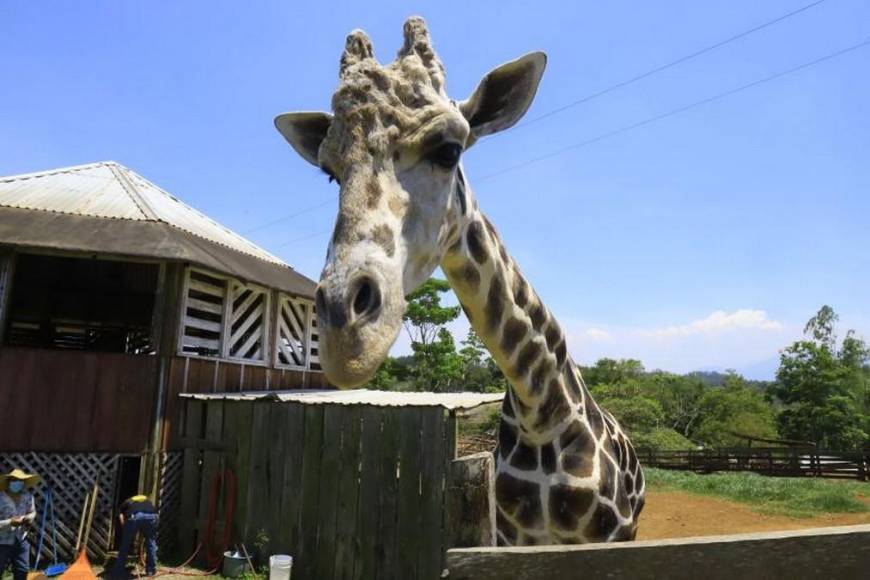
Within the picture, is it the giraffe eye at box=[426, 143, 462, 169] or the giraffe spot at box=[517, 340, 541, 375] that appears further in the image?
the giraffe spot at box=[517, 340, 541, 375]

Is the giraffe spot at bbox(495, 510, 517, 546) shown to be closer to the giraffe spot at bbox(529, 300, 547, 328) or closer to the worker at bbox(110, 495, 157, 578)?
the giraffe spot at bbox(529, 300, 547, 328)

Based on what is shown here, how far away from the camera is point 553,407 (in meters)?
3.20

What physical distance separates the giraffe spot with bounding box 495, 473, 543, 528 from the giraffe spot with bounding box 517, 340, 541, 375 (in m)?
0.63

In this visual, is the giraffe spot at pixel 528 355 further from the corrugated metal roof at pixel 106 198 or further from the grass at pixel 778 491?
the grass at pixel 778 491

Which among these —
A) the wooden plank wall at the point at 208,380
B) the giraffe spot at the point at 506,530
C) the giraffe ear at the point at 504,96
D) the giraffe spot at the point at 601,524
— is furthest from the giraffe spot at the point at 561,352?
the wooden plank wall at the point at 208,380

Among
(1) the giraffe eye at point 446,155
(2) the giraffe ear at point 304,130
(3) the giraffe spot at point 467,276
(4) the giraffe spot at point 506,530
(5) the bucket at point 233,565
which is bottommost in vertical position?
(5) the bucket at point 233,565

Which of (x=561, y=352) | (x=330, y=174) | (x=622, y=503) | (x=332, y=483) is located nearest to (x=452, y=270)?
(x=330, y=174)

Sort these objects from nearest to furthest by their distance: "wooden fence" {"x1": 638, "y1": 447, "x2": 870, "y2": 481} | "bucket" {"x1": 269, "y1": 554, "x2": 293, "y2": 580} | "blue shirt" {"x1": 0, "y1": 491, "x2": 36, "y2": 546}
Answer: "blue shirt" {"x1": 0, "y1": 491, "x2": 36, "y2": 546} < "bucket" {"x1": 269, "y1": 554, "x2": 293, "y2": 580} < "wooden fence" {"x1": 638, "y1": 447, "x2": 870, "y2": 481}

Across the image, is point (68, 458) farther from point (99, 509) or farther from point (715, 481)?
point (715, 481)

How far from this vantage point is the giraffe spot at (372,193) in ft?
6.30

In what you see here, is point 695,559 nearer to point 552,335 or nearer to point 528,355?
point 528,355

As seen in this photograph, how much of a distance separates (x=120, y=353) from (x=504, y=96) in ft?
37.8

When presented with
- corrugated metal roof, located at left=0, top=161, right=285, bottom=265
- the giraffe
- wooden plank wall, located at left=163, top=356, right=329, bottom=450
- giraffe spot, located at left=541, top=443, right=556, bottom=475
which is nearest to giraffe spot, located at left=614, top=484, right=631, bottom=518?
the giraffe

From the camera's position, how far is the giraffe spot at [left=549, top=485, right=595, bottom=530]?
3021 millimetres
